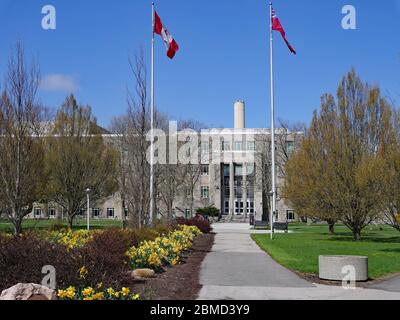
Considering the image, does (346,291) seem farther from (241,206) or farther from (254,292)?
(241,206)

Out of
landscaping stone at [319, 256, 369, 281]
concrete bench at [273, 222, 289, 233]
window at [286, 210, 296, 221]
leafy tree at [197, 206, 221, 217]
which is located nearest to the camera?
landscaping stone at [319, 256, 369, 281]

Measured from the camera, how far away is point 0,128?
23.3 m

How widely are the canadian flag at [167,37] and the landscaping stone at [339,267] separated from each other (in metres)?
14.6

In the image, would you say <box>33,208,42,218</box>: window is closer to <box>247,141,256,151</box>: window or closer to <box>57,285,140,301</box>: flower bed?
<box>247,141,256,151</box>: window

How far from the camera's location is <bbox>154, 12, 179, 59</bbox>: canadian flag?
24984 mm

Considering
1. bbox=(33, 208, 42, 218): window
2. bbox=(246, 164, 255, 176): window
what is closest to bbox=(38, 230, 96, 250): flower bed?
bbox=(33, 208, 42, 218): window

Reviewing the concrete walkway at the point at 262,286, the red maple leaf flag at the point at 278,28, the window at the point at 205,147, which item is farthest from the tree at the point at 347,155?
the window at the point at 205,147

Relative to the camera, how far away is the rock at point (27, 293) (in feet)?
24.2

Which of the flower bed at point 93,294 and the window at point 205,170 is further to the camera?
the window at point 205,170

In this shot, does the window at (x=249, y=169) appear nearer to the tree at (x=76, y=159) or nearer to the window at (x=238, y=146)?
the window at (x=238, y=146)

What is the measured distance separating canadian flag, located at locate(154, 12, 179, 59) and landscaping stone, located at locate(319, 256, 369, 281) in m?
14.6

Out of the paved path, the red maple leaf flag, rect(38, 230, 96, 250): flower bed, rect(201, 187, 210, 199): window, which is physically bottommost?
the paved path
